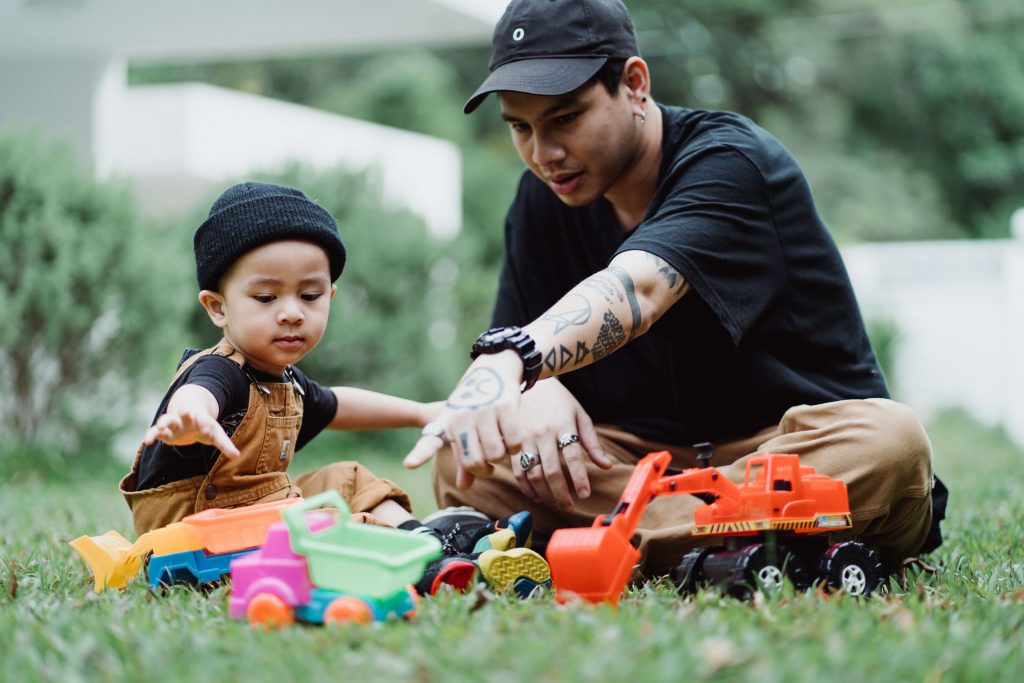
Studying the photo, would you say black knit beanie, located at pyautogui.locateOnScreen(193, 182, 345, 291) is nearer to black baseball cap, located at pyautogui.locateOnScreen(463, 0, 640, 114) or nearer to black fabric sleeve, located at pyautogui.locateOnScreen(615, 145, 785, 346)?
black baseball cap, located at pyautogui.locateOnScreen(463, 0, 640, 114)

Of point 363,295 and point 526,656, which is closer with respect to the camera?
point 526,656

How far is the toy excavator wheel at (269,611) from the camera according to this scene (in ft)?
8.66

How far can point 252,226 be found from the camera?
11.5 feet

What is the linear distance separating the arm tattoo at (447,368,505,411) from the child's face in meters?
0.88

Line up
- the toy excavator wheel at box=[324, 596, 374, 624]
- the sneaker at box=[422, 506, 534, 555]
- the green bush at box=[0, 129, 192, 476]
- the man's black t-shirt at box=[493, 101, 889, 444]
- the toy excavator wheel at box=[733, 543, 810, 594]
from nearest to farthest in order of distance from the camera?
the toy excavator wheel at box=[324, 596, 374, 624]
the toy excavator wheel at box=[733, 543, 810, 594]
the man's black t-shirt at box=[493, 101, 889, 444]
the sneaker at box=[422, 506, 534, 555]
the green bush at box=[0, 129, 192, 476]

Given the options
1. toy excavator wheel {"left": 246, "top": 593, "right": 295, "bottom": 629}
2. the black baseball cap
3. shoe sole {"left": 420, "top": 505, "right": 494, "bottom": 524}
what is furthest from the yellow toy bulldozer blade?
the black baseball cap

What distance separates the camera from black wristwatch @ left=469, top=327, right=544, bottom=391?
9.52 feet

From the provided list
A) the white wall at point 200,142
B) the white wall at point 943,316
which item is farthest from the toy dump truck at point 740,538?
the white wall at point 943,316

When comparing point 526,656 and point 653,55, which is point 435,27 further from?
point 653,55

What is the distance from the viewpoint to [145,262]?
9102mm

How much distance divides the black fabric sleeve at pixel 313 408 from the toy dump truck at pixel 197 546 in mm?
661

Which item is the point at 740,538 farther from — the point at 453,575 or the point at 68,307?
the point at 68,307

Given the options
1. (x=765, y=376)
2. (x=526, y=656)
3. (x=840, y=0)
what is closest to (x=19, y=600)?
(x=526, y=656)

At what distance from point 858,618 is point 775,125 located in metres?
26.2
